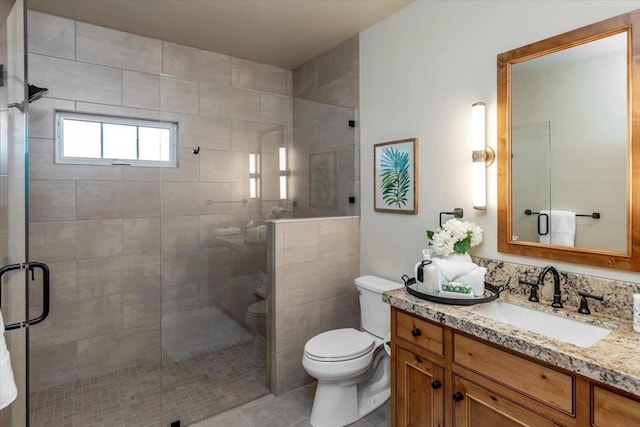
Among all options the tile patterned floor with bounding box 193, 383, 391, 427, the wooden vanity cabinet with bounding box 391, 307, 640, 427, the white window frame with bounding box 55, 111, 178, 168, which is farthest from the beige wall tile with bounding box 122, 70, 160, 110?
the wooden vanity cabinet with bounding box 391, 307, 640, 427

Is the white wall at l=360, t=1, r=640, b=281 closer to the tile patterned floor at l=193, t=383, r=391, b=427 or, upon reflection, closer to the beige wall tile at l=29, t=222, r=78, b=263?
the tile patterned floor at l=193, t=383, r=391, b=427

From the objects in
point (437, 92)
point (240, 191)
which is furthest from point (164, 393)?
point (437, 92)

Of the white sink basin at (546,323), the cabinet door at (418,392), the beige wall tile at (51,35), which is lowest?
the cabinet door at (418,392)

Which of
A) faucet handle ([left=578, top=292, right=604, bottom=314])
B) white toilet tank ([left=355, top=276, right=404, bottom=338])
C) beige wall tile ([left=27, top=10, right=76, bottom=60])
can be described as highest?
beige wall tile ([left=27, top=10, right=76, bottom=60])

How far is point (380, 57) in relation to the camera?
2.58 meters

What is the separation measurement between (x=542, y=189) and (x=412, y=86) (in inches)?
42.3

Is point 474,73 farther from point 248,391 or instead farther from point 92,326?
point 92,326

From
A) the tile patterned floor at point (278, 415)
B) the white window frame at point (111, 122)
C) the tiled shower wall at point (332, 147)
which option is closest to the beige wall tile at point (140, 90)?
the white window frame at point (111, 122)

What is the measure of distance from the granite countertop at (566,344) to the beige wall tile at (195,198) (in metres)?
1.35

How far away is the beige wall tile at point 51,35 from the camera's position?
2.38m

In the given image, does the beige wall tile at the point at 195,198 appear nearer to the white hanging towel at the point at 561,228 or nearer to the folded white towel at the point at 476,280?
the folded white towel at the point at 476,280

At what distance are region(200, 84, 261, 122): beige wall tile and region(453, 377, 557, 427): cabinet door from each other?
2.03m

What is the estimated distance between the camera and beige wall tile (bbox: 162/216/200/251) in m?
2.28

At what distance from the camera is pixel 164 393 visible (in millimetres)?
2326
